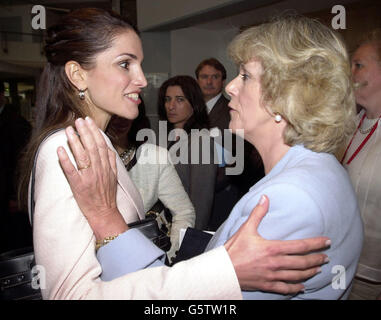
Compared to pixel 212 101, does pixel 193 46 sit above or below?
Answer: above

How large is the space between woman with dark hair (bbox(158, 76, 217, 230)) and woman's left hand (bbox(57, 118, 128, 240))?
1.50 meters

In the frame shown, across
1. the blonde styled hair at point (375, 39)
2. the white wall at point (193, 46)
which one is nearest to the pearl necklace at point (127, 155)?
the blonde styled hair at point (375, 39)

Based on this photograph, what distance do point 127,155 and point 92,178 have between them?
1.01 meters

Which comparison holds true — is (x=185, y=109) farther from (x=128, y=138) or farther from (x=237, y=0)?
(x=237, y=0)

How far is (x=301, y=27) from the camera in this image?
1.07 m

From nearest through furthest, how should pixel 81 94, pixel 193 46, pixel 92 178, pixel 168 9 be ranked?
pixel 92 178 < pixel 81 94 < pixel 168 9 < pixel 193 46

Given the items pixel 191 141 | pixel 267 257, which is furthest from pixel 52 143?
pixel 191 141

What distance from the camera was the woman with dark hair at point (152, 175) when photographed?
1.97 metres

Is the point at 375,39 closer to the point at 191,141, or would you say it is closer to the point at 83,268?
the point at 191,141

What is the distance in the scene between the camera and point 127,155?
76.5 inches

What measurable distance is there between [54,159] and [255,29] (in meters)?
0.82

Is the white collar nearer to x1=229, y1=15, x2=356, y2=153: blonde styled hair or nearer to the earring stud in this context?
the earring stud

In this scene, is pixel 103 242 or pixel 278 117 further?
pixel 278 117
